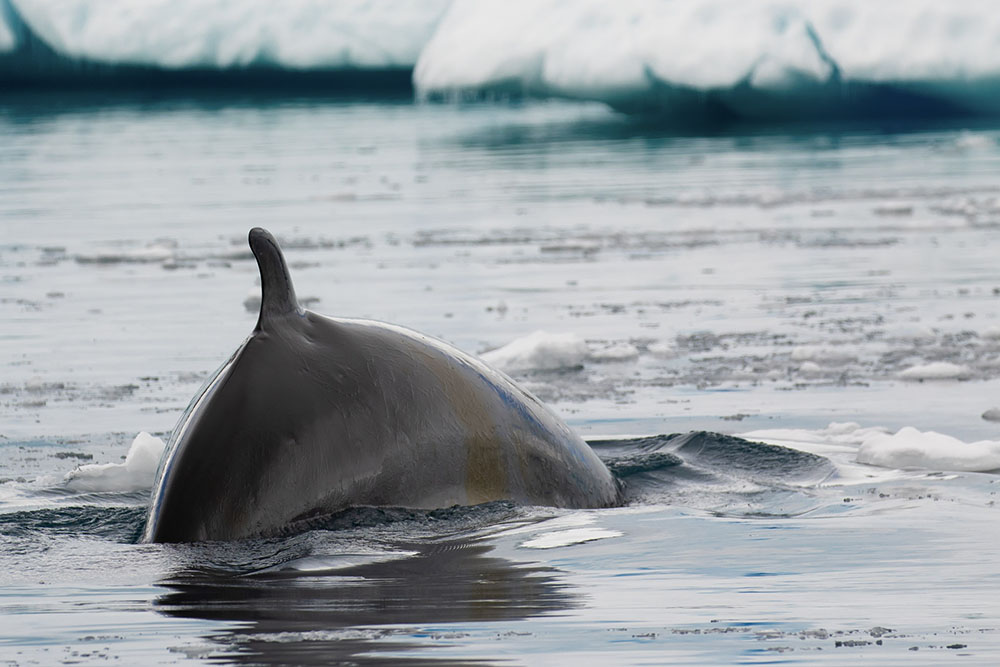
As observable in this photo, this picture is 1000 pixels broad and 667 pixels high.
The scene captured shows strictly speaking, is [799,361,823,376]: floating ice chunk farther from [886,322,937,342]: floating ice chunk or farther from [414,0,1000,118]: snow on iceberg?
[414,0,1000,118]: snow on iceberg

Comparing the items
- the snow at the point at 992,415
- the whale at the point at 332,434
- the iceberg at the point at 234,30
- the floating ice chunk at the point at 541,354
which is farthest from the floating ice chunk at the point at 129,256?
the iceberg at the point at 234,30

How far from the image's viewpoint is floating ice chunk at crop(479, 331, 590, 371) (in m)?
10.4

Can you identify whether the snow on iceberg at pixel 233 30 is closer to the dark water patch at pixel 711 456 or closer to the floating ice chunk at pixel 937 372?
the floating ice chunk at pixel 937 372

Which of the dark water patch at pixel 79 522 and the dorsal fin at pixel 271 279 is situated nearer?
the dorsal fin at pixel 271 279

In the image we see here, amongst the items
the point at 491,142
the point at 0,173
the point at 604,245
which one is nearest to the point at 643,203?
the point at 604,245

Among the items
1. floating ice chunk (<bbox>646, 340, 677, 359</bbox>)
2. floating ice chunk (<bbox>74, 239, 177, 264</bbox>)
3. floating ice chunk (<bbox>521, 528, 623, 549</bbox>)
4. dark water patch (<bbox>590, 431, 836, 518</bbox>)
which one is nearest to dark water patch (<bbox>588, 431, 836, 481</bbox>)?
dark water patch (<bbox>590, 431, 836, 518</bbox>)

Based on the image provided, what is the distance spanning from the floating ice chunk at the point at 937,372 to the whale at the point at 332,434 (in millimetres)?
4494

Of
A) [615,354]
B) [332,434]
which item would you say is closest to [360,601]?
[332,434]

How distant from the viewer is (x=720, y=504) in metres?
6.38

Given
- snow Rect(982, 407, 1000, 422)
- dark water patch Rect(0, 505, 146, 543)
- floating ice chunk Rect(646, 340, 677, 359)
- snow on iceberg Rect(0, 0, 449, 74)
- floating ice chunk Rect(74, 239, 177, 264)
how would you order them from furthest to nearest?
snow on iceberg Rect(0, 0, 449, 74)
floating ice chunk Rect(74, 239, 177, 264)
floating ice chunk Rect(646, 340, 677, 359)
snow Rect(982, 407, 1000, 422)
dark water patch Rect(0, 505, 146, 543)

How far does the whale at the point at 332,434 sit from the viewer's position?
5145 millimetres

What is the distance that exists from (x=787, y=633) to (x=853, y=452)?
3.45 metres

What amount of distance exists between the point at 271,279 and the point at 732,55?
101ft

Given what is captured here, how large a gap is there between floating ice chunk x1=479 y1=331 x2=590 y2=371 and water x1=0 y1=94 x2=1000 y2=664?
0.10m
